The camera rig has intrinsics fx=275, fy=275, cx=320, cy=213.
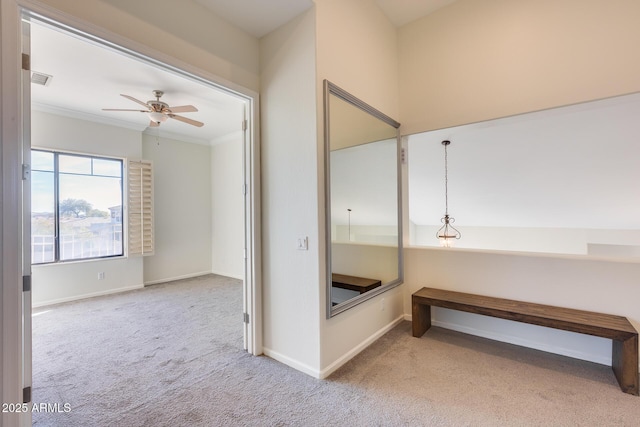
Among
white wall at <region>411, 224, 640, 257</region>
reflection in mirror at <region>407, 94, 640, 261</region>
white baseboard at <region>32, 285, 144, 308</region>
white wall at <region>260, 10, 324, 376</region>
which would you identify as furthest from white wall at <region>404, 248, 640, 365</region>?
white baseboard at <region>32, 285, 144, 308</region>

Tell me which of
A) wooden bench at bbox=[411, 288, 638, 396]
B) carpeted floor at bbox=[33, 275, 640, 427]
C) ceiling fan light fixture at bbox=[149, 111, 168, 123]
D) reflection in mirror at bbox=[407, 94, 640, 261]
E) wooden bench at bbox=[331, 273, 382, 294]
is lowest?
carpeted floor at bbox=[33, 275, 640, 427]

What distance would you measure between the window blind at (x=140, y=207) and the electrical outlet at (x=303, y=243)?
13.4 ft

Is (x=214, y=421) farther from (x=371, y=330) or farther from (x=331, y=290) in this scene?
(x=371, y=330)

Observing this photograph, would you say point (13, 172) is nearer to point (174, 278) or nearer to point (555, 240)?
point (174, 278)

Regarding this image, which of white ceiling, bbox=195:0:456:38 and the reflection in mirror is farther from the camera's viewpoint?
the reflection in mirror

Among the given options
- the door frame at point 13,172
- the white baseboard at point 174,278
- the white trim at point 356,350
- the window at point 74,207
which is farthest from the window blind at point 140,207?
the white trim at point 356,350

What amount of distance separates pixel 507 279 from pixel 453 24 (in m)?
2.74

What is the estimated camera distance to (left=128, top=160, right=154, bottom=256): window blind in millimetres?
4949

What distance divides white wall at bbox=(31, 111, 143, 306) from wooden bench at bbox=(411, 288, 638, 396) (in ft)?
16.2

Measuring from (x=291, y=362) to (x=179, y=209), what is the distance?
4.55 meters

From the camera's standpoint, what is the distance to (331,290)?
2.26m

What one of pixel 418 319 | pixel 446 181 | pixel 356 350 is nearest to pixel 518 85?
pixel 418 319

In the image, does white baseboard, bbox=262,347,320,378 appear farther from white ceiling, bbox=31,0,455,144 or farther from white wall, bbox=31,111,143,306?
white wall, bbox=31,111,143,306

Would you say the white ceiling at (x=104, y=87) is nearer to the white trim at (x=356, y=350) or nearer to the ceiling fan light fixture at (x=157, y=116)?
the ceiling fan light fixture at (x=157, y=116)
